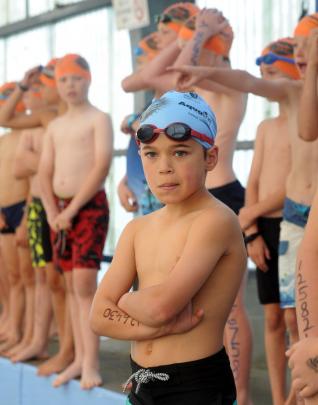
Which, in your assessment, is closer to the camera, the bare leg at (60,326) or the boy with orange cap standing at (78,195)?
the boy with orange cap standing at (78,195)

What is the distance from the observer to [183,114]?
2.25 m

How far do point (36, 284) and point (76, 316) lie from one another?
0.84 m

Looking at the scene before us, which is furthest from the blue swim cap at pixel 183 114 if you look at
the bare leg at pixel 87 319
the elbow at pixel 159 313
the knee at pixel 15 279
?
the knee at pixel 15 279

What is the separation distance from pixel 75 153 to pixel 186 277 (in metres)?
2.45

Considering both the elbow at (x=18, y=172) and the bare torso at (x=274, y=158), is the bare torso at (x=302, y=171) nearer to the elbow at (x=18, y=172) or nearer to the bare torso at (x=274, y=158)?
the bare torso at (x=274, y=158)

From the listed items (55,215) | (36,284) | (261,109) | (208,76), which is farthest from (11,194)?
(261,109)

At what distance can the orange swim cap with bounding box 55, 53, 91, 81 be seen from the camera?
4461 millimetres

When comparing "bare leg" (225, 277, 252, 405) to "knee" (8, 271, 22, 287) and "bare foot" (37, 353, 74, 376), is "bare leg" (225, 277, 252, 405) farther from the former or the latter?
"knee" (8, 271, 22, 287)

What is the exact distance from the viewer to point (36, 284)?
5176 millimetres

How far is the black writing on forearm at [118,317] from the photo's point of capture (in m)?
2.19

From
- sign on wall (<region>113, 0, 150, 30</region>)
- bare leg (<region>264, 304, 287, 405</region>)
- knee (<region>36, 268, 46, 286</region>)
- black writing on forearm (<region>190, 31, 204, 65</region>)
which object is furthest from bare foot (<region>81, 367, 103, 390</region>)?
sign on wall (<region>113, 0, 150, 30</region>)

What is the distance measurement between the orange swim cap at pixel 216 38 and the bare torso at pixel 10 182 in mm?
2031

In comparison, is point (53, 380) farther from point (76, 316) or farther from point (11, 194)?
point (11, 194)

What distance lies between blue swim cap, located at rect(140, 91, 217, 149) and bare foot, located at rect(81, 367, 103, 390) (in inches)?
89.0
